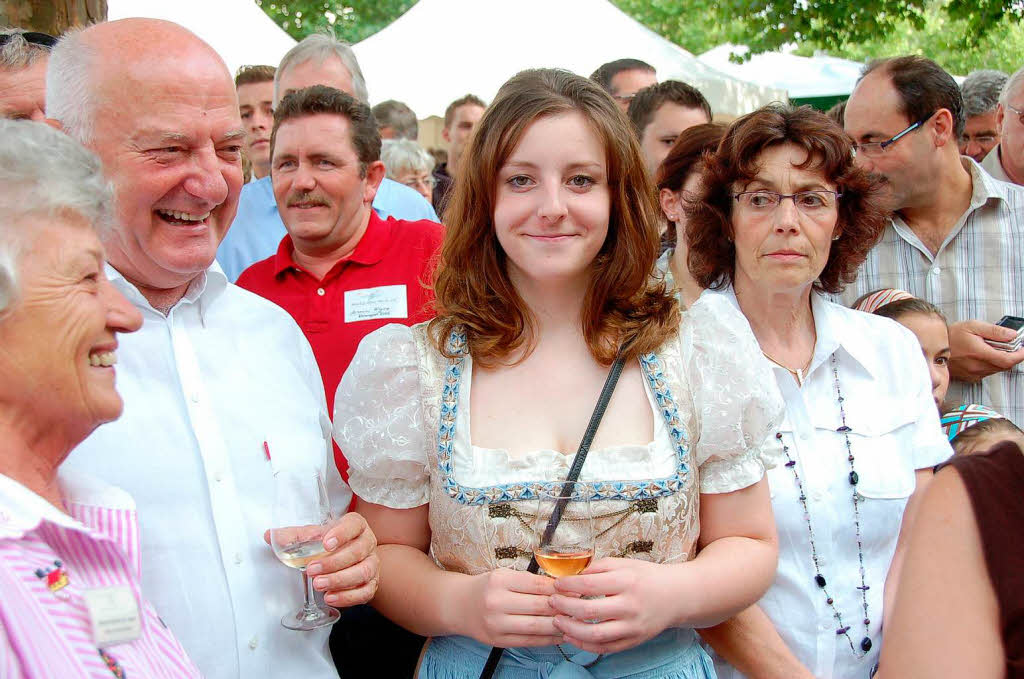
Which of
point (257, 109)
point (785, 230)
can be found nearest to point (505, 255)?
point (785, 230)

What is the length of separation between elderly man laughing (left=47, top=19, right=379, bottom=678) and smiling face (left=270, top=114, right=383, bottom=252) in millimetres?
1362

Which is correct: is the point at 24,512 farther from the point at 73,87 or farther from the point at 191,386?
the point at 73,87

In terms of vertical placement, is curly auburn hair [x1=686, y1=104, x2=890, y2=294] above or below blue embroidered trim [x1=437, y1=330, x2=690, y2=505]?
above

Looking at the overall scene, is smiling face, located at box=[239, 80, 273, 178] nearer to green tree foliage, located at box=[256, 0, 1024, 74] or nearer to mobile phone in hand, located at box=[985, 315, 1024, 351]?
green tree foliage, located at box=[256, 0, 1024, 74]

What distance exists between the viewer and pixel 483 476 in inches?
90.4

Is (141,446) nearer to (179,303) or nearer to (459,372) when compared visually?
(179,303)

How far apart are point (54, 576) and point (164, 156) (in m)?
1.20

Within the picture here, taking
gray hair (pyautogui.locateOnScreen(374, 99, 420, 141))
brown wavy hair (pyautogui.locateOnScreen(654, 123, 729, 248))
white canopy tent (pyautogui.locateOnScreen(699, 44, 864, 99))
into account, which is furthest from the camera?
white canopy tent (pyautogui.locateOnScreen(699, 44, 864, 99))

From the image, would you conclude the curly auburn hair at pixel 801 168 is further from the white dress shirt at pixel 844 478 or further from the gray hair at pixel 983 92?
the gray hair at pixel 983 92

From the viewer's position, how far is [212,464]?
238 centimetres

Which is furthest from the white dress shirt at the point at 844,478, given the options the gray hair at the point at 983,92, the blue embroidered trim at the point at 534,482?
the gray hair at the point at 983,92

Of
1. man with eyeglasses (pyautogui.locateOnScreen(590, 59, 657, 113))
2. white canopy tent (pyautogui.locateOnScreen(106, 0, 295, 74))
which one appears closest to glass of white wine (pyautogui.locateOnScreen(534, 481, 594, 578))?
man with eyeglasses (pyautogui.locateOnScreen(590, 59, 657, 113))

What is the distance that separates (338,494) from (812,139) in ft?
6.10

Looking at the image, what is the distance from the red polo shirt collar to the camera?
4070mm
